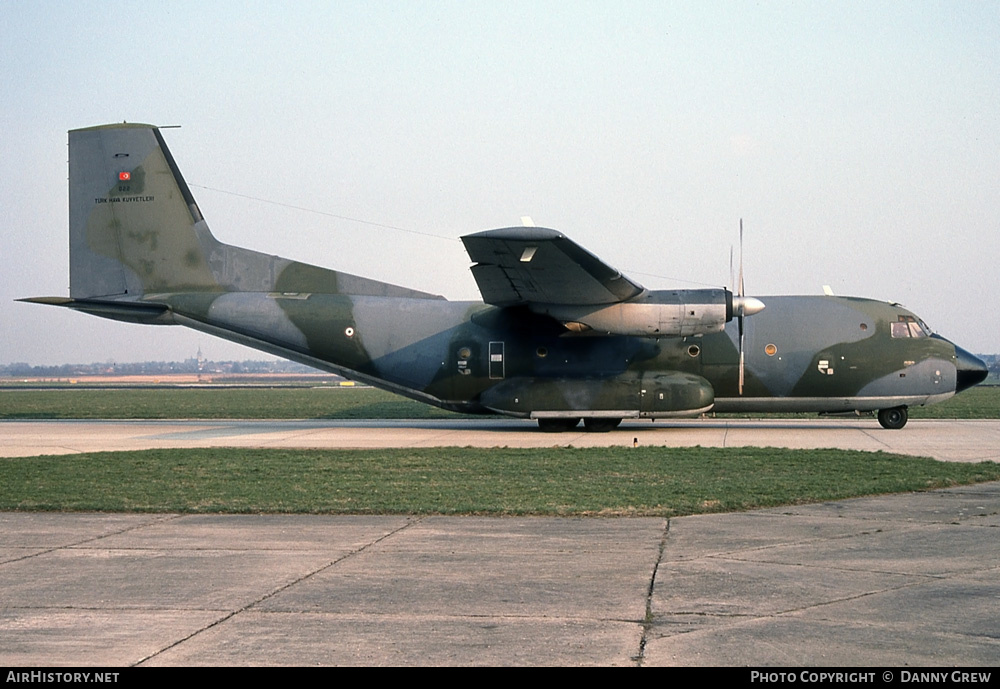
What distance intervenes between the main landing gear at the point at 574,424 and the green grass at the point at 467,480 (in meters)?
5.27

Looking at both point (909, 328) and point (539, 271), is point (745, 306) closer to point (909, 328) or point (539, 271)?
point (909, 328)

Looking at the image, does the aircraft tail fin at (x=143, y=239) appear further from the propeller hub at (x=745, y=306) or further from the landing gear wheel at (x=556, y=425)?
the propeller hub at (x=745, y=306)

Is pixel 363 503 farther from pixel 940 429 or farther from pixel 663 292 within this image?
pixel 940 429

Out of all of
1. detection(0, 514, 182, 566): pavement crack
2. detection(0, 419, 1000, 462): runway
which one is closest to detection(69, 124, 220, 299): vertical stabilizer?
detection(0, 419, 1000, 462): runway

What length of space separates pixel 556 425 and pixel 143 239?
37.6 feet

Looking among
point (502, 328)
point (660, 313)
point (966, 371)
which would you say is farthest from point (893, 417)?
point (502, 328)

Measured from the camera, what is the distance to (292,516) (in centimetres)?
1084

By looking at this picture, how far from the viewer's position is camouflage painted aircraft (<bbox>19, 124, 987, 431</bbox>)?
22.5 m

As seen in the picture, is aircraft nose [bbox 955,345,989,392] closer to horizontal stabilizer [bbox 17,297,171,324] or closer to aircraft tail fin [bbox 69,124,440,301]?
aircraft tail fin [bbox 69,124,440,301]

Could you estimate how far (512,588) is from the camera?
282 inches

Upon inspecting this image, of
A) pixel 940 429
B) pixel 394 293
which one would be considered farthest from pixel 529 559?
pixel 940 429

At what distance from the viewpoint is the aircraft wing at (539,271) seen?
19.1 m

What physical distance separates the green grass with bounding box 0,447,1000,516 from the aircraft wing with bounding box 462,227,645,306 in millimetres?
4090
